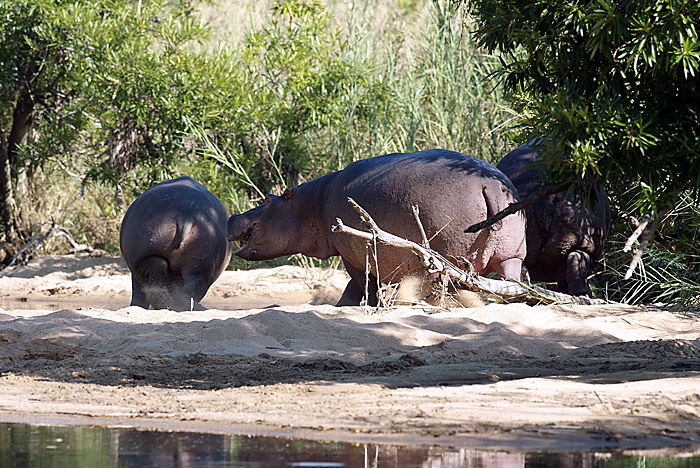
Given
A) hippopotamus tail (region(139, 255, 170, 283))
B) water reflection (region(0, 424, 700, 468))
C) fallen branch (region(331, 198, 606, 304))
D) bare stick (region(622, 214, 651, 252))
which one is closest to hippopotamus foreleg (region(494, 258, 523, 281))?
fallen branch (region(331, 198, 606, 304))

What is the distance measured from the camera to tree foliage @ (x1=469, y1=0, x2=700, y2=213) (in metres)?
4.51

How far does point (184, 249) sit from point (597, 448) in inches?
222

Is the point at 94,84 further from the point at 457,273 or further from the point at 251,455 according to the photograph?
the point at 251,455

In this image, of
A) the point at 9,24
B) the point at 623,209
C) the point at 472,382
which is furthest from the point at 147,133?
the point at 472,382

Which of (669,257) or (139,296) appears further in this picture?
(139,296)

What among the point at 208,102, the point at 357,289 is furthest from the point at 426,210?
the point at 208,102

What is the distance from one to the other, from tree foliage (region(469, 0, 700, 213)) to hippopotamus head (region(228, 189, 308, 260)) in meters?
3.87

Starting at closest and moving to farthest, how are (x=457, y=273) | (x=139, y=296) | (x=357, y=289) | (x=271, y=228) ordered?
(x=457, y=273) → (x=357, y=289) → (x=139, y=296) → (x=271, y=228)

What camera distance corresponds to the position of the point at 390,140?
11.8 m

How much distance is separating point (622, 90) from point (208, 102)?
837cm

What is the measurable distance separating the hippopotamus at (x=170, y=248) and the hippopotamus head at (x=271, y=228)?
25 cm

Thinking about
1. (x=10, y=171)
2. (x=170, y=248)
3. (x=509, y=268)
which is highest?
(x=10, y=171)

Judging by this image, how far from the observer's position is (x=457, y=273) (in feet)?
21.9

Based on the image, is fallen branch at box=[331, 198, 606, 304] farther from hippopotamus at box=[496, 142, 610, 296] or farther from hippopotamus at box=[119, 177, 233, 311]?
hippopotamus at box=[119, 177, 233, 311]
